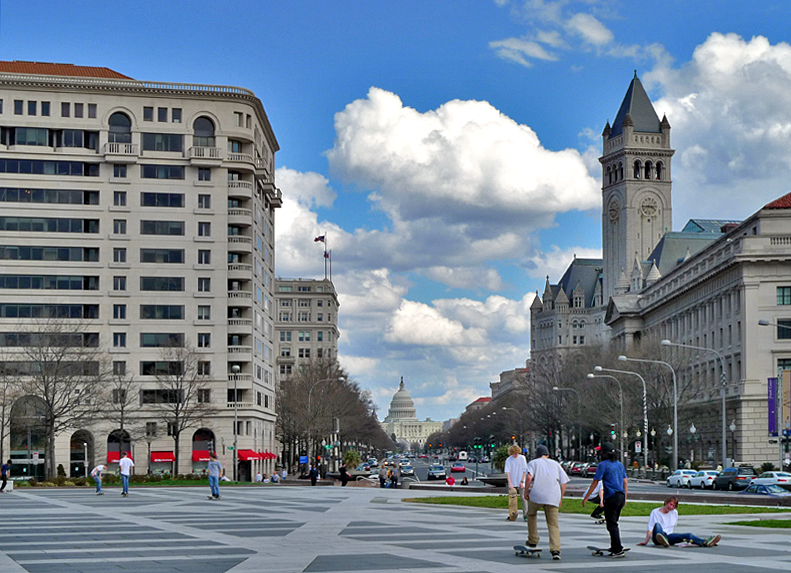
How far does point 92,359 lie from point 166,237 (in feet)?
49.7

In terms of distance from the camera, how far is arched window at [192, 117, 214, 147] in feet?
323

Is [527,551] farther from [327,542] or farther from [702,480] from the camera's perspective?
[702,480]

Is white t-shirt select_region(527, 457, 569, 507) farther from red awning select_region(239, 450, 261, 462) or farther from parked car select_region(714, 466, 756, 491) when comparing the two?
red awning select_region(239, 450, 261, 462)

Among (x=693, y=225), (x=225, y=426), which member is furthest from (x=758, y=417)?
(x=693, y=225)

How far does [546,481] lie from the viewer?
19484 mm

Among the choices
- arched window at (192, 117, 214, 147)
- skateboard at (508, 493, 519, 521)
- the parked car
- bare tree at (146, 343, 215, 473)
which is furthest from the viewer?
arched window at (192, 117, 214, 147)

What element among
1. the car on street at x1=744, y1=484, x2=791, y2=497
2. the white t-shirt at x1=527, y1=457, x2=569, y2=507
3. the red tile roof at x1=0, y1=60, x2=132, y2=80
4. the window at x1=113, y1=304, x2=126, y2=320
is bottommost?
the car on street at x1=744, y1=484, x2=791, y2=497

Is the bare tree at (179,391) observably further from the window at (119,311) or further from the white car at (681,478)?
the white car at (681,478)

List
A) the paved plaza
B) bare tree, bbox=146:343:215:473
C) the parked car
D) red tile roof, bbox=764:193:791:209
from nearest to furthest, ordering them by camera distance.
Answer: the paved plaza < the parked car < bare tree, bbox=146:343:215:473 < red tile roof, bbox=764:193:791:209

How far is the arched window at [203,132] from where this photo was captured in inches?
3873

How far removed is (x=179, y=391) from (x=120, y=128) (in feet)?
87.6

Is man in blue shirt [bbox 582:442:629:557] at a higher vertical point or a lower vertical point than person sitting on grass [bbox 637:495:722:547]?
higher

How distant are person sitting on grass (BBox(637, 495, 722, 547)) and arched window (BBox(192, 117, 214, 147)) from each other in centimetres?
8216

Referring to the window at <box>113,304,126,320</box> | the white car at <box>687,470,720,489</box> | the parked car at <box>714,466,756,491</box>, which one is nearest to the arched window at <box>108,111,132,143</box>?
the window at <box>113,304,126,320</box>
